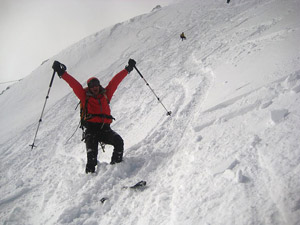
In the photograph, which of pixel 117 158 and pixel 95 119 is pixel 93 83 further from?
pixel 117 158

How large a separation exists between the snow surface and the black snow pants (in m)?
0.21

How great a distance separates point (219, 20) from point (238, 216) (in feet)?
45.7

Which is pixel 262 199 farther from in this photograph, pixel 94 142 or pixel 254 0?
pixel 254 0

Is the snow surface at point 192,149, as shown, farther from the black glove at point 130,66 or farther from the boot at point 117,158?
the black glove at point 130,66

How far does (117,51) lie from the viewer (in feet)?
55.3

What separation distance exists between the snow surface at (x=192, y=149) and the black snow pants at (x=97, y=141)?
0.21m

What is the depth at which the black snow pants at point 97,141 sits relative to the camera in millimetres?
4351

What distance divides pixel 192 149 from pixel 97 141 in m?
1.94

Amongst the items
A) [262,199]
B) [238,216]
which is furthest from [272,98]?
[238,216]

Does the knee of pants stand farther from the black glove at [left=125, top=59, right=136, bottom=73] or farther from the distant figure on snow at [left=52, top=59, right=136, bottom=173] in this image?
the black glove at [left=125, top=59, right=136, bottom=73]

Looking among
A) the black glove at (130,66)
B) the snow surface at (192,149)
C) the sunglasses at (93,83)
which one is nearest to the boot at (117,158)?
the snow surface at (192,149)

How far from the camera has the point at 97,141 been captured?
4.58 m

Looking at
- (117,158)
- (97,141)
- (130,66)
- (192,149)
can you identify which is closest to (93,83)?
(97,141)

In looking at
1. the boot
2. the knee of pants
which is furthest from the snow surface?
the knee of pants
